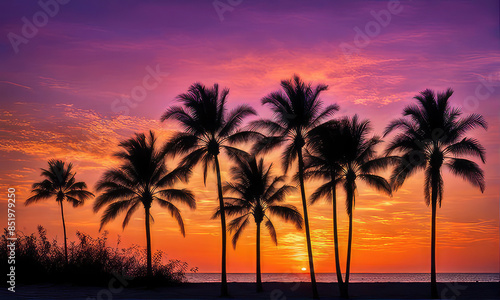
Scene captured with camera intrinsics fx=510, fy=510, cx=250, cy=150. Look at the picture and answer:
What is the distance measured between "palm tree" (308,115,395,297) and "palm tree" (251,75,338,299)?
130 centimetres

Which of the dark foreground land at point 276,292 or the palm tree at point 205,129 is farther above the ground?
the palm tree at point 205,129

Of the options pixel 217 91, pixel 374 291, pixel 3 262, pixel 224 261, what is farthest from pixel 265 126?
pixel 3 262

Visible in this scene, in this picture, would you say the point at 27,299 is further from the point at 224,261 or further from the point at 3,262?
the point at 224,261

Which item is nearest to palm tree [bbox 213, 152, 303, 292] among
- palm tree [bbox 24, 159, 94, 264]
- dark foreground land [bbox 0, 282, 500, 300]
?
dark foreground land [bbox 0, 282, 500, 300]

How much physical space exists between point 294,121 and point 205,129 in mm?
6386

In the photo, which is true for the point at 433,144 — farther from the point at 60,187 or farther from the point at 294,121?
the point at 60,187

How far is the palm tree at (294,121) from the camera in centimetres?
3603

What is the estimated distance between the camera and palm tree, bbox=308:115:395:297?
37.2 meters

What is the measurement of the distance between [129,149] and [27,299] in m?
16.8

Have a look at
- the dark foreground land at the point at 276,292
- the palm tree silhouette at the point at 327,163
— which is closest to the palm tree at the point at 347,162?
the palm tree silhouette at the point at 327,163

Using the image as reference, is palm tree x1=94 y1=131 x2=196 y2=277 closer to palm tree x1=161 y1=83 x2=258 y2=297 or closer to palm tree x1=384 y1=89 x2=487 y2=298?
palm tree x1=161 y1=83 x2=258 y2=297

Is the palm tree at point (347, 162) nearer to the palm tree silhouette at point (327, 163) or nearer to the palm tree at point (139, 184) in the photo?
the palm tree silhouette at point (327, 163)

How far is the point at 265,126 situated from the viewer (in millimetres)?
36719

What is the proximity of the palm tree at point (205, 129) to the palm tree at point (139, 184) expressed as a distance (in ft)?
13.4
